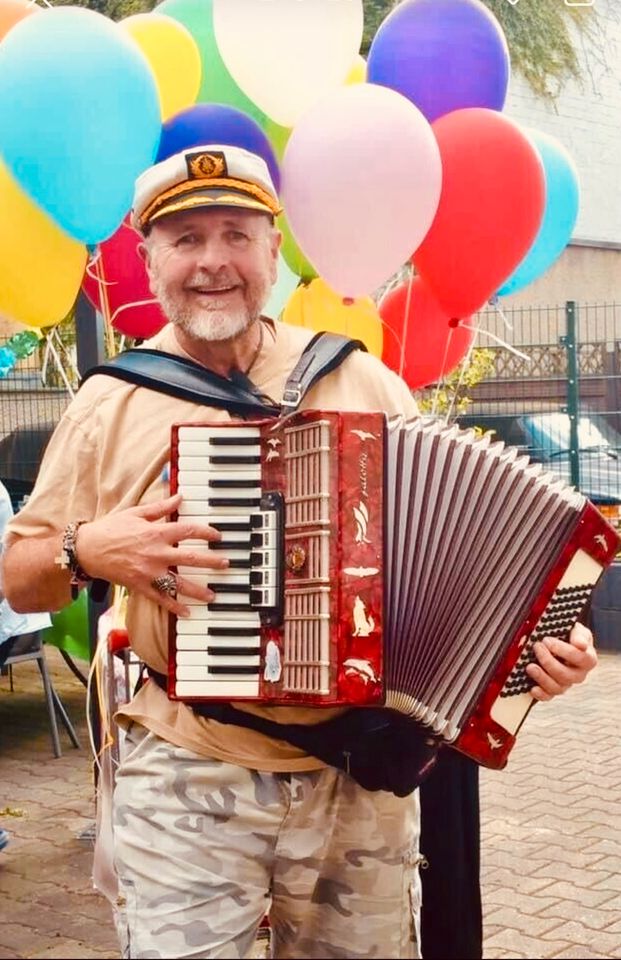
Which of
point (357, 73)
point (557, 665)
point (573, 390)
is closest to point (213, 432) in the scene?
point (557, 665)

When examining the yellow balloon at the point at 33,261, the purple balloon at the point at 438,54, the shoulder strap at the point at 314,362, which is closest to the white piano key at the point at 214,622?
the shoulder strap at the point at 314,362

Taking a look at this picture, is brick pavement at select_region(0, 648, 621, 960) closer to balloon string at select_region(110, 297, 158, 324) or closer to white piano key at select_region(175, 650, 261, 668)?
white piano key at select_region(175, 650, 261, 668)

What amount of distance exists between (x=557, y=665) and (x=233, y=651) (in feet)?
1.99

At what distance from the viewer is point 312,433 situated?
2.43 meters

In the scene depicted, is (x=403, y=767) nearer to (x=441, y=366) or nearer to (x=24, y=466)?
(x=441, y=366)

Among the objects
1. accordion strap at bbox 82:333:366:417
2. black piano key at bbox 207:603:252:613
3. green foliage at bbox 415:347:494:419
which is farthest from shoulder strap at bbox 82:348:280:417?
green foliage at bbox 415:347:494:419

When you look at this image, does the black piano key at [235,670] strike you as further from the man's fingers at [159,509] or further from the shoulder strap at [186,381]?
the shoulder strap at [186,381]

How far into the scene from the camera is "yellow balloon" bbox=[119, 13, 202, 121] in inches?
172

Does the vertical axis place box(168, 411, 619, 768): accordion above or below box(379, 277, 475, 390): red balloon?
below

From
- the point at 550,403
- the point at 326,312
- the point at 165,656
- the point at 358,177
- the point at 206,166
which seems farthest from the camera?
the point at 550,403

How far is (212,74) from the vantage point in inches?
182

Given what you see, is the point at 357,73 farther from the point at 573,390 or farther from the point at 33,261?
the point at 573,390

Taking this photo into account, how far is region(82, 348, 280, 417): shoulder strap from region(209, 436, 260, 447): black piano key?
160mm

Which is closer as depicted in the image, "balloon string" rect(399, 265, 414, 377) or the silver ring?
the silver ring
